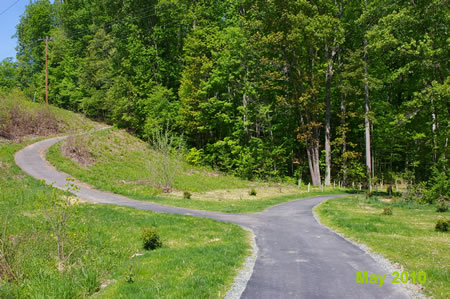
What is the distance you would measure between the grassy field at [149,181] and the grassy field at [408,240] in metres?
7.21

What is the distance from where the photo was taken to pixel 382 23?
26234mm

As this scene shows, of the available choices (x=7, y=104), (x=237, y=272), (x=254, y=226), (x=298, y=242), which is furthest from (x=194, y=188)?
(x=7, y=104)

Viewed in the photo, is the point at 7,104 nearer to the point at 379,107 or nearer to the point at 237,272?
the point at 237,272

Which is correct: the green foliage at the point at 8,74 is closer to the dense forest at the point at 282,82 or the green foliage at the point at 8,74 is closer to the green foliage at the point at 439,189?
the dense forest at the point at 282,82

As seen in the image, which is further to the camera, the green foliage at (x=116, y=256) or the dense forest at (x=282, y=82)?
the dense forest at (x=282, y=82)

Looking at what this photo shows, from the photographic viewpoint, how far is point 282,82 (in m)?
42.6

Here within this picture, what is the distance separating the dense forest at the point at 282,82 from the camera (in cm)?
2661

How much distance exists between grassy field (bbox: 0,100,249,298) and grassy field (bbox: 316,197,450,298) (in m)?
4.42

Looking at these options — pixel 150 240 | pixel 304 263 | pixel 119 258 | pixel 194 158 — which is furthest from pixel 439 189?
pixel 194 158

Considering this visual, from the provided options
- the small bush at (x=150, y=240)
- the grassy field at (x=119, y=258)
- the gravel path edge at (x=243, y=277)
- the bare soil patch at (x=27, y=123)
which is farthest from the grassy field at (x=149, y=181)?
the gravel path edge at (x=243, y=277)

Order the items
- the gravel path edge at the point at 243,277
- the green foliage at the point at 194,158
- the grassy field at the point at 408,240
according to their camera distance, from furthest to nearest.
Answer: the green foliage at the point at 194,158, the grassy field at the point at 408,240, the gravel path edge at the point at 243,277

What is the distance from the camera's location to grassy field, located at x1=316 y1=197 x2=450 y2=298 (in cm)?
743

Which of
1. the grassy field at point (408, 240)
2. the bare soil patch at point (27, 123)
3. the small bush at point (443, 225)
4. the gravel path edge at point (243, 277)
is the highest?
the bare soil patch at point (27, 123)

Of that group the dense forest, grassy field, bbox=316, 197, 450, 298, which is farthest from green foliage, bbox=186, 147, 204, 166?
grassy field, bbox=316, 197, 450, 298
